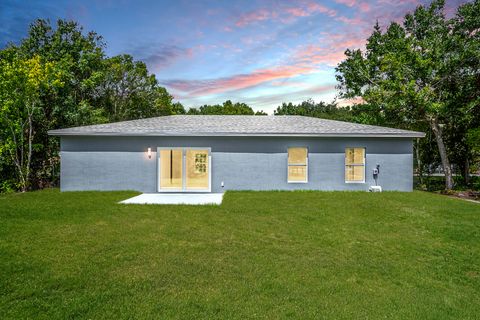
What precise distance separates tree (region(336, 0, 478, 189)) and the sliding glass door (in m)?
11.7

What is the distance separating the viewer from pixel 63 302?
363 centimetres

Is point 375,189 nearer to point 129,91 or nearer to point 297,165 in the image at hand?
point 297,165

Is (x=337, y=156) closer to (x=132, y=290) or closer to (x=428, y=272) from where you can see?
(x=428, y=272)

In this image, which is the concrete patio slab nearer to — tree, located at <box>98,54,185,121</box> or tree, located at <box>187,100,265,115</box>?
tree, located at <box>98,54,185,121</box>

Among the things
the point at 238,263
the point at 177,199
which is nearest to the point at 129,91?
the point at 177,199

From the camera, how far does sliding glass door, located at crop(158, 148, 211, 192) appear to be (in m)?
12.8

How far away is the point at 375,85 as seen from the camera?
A: 746 inches

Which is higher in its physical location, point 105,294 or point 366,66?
point 366,66

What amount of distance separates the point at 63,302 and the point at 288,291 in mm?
3034

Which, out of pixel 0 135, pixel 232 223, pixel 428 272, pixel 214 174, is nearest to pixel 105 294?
pixel 232 223

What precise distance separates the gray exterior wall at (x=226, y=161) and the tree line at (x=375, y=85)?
3.93 metres

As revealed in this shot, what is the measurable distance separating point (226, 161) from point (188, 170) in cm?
184

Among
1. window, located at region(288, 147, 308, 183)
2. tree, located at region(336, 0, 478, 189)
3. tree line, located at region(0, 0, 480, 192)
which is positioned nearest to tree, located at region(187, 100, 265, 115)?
tree line, located at region(0, 0, 480, 192)

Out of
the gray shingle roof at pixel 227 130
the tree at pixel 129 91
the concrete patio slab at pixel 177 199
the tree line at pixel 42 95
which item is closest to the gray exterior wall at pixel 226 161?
the gray shingle roof at pixel 227 130
